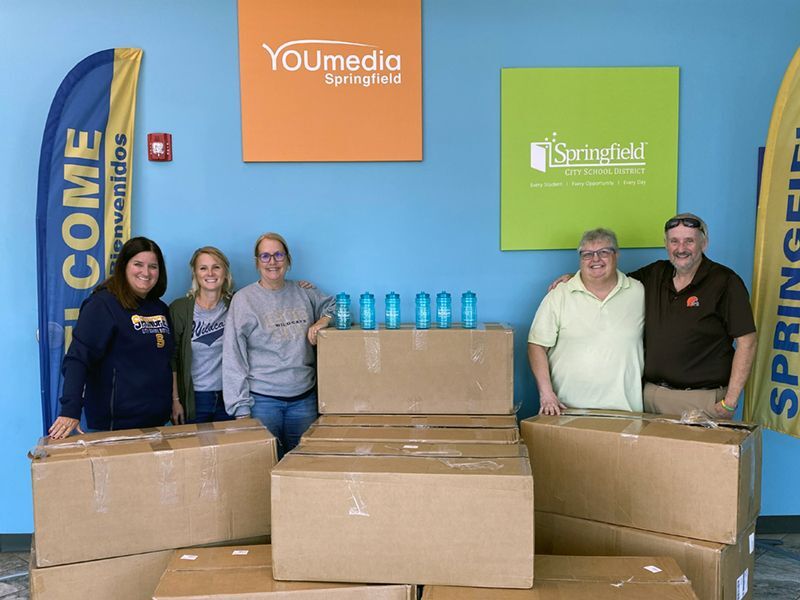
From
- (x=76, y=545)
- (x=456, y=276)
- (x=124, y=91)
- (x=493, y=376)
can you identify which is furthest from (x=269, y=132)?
(x=76, y=545)

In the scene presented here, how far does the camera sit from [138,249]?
7.62ft

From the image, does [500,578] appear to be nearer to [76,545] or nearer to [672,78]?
[76,545]

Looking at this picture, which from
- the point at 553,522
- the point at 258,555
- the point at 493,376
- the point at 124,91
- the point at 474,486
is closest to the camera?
the point at 474,486

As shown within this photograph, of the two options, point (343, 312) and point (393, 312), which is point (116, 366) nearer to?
point (343, 312)

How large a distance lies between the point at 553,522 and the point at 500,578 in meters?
0.66

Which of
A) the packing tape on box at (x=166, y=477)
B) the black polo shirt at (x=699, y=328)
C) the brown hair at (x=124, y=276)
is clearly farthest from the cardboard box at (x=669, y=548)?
the brown hair at (x=124, y=276)

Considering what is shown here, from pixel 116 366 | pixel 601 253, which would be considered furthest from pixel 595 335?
pixel 116 366

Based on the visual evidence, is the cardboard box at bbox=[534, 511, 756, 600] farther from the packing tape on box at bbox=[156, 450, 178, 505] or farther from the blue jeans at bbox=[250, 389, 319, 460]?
the packing tape on box at bbox=[156, 450, 178, 505]

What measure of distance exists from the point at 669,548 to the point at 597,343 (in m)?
0.81

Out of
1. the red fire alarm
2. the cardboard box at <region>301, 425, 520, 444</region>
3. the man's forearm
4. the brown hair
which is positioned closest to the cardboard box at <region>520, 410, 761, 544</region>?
the cardboard box at <region>301, 425, 520, 444</region>

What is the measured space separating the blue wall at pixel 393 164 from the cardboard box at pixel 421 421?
28.3 inches

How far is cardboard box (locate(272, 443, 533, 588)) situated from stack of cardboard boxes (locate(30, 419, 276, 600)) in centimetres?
41

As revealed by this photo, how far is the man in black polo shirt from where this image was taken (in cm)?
229

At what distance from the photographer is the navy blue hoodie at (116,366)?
219 centimetres
